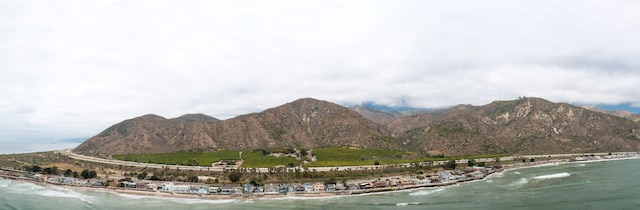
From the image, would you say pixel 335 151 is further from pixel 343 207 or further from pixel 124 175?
pixel 343 207

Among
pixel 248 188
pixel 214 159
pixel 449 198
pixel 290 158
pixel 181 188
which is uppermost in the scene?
pixel 214 159

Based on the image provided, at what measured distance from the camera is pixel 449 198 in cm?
8244

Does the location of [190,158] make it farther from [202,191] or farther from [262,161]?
[202,191]

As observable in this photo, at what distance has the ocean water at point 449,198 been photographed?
2904 inches

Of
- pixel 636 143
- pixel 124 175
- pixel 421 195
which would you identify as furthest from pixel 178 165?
pixel 636 143

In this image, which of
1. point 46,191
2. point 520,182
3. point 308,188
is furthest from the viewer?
point 46,191

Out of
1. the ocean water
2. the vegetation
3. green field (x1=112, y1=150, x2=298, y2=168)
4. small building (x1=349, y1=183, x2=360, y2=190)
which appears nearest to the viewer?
the ocean water

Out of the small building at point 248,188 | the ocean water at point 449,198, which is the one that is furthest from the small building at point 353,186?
the small building at point 248,188

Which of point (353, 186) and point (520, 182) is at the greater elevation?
point (353, 186)

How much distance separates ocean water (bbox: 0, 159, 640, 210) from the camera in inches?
2904

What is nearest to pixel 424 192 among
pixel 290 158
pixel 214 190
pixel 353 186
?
pixel 353 186

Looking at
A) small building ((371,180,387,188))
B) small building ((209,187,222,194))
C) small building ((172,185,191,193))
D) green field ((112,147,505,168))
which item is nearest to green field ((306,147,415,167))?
green field ((112,147,505,168))

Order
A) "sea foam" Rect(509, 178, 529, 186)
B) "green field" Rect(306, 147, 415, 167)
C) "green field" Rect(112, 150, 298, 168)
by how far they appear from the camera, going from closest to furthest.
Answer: "sea foam" Rect(509, 178, 529, 186) → "green field" Rect(306, 147, 415, 167) → "green field" Rect(112, 150, 298, 168)

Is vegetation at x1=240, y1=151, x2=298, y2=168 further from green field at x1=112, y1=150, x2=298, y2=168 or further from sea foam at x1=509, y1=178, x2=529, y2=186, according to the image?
sea foam at x1=509, y1=178, x2=529, y2=186
